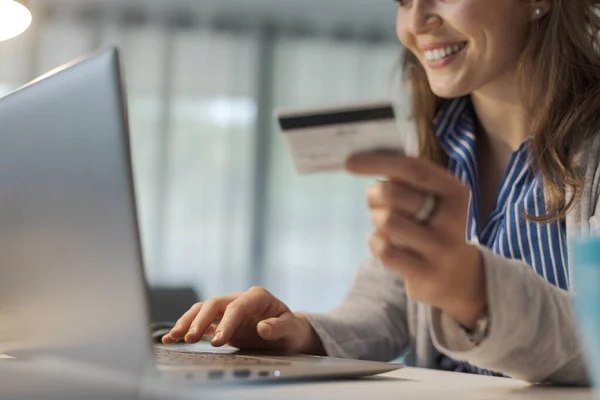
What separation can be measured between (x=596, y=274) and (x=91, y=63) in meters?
0.34

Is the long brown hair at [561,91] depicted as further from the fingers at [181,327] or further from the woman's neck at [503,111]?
the fingers at [181,327]

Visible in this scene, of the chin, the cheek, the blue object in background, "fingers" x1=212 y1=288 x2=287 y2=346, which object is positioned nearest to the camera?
the blue object in background

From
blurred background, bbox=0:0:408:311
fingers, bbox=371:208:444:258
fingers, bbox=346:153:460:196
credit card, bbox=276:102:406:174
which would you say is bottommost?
fingers, bbox=371:208:444:258

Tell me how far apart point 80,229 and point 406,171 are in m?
Result: 0.23

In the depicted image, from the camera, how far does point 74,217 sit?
478 millimetres

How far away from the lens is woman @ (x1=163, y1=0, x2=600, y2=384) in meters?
0.50

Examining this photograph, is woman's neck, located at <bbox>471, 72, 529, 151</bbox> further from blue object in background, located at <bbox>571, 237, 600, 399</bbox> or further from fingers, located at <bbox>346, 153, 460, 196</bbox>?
blue object in background, located at <bbox>571, 237, 600, 399</bbox>

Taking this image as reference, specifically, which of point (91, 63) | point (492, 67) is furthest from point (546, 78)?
point (91, 63)

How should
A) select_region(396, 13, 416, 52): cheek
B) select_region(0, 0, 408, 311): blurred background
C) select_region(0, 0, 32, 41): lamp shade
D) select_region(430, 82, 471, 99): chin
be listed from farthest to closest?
1. select_region(0, 0, 408, 311): blurred background
2. select_region(396, 13, 416, 52): cheek
3. select_region(430, 82, 471, 99): chin
4. select_region(0, 0, 32, 41): lamp shade

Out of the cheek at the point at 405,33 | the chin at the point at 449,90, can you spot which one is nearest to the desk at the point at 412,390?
the chin at the point at 449,90

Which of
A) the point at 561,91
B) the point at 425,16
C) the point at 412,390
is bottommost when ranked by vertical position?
the point at 412,390

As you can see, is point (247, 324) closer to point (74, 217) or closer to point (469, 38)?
point (74, 217)

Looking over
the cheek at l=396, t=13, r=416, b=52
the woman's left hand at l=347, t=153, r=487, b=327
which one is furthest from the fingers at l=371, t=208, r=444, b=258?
the cheek at l=396, t=13, r=416, b=52

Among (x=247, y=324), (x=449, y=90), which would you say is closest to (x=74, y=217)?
(x=247, y=324)
